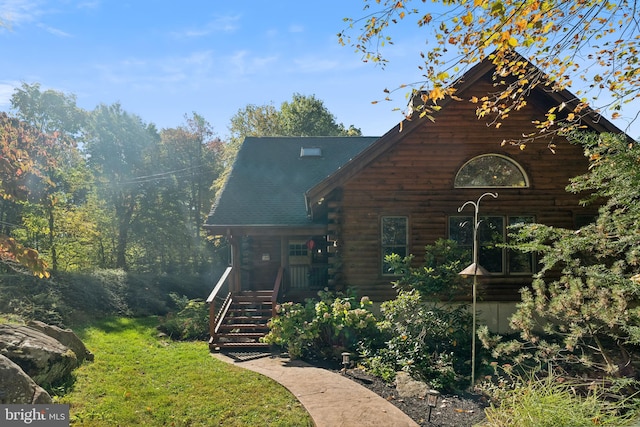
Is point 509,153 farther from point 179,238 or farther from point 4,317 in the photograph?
point 179,238

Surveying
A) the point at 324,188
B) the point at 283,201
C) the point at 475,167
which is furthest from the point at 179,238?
the point at 475,167

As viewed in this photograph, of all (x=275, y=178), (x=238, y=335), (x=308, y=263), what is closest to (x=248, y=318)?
(x=238, y=335)

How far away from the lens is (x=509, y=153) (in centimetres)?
1001

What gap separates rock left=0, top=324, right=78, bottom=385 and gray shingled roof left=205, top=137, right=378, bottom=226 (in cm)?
517

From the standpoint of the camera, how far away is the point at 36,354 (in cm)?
620

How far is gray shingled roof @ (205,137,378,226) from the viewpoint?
39.0 ft

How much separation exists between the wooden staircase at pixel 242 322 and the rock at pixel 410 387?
3.73 m

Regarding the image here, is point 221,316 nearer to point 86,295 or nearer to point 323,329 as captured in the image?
point 323,329

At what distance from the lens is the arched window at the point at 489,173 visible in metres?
10.1

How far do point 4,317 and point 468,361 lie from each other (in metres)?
10.8

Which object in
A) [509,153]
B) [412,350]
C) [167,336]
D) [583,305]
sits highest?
[509,153]

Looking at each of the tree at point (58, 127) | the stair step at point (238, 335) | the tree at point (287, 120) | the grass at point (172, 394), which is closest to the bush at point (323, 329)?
the stair step at point (238, 335)

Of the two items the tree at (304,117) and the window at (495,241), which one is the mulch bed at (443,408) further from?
the tree at (304,117)

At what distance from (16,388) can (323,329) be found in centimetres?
554
